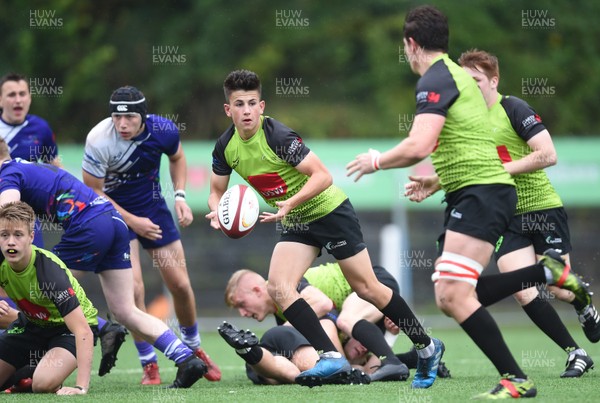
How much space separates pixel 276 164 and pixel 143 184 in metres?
1.72

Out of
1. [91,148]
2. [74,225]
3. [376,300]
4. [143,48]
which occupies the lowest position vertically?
[376,300]

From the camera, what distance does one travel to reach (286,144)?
19.4 ft

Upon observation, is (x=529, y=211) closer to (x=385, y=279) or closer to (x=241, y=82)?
(x=385, y=279)

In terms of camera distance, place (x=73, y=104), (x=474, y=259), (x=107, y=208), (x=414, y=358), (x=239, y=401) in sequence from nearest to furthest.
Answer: (x=474, y=259) < (x=239, y=401) < (x=107, y=208) < (x=414, y=358) < (x=73, y=104)

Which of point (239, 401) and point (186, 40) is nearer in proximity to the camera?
point (239, 401)

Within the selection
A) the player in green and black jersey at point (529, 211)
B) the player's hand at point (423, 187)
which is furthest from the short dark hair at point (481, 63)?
the player's hand at point (423, 187)

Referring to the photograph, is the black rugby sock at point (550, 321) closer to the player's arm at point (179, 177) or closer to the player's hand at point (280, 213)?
the player's hand at point (280, 213)

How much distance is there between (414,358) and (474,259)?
216 centimetres

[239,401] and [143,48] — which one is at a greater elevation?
[143,48]

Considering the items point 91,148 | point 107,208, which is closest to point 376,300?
point 107,208

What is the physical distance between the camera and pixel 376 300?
234 inches

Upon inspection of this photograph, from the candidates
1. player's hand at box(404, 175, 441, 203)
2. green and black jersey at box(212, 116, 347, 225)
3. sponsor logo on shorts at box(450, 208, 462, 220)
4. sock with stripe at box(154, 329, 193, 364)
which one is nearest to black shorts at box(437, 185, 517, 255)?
sponsor logo on shorts at box(450, 208, 462, 220)

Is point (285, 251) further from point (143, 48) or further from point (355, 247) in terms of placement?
point (143, 48)

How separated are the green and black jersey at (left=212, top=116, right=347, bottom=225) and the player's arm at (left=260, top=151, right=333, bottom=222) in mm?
69
